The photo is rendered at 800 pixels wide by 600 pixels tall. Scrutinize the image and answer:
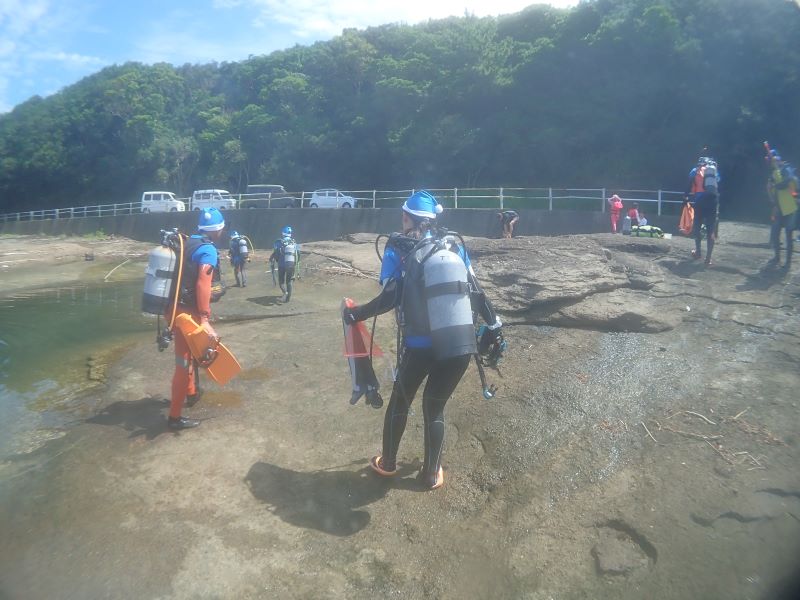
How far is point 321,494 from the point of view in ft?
12.3

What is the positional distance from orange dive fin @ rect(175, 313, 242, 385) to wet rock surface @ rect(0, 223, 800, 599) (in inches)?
17.7

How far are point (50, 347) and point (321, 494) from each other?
5.73m

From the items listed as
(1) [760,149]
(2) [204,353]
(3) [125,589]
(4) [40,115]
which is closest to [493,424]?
(2) [204,353]

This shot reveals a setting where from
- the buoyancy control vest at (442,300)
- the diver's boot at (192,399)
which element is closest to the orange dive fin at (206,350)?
the diver's boot at (192,399)

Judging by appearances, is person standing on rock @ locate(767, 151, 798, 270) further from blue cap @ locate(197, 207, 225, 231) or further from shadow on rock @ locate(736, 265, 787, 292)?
blue cap @ locate(197, 207, 225, 231)

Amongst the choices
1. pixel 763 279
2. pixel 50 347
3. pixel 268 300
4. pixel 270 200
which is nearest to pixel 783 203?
pixel 763 279

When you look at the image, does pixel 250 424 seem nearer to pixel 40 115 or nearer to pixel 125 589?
pixel 125 589

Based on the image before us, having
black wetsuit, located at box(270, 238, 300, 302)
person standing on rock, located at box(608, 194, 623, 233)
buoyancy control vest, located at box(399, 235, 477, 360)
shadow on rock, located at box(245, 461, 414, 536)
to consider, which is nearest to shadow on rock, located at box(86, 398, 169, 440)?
shadow on rock, located at box(245, 461, 414, 536)

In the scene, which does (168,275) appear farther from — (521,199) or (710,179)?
(521,199)

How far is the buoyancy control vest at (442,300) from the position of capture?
11.1ft

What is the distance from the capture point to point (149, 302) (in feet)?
15.2

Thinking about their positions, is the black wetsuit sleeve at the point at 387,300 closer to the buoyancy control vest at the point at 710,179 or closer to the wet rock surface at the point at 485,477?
the wet rock surface at the point at 485,477

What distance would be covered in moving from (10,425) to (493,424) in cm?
395

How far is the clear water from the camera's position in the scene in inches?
196
